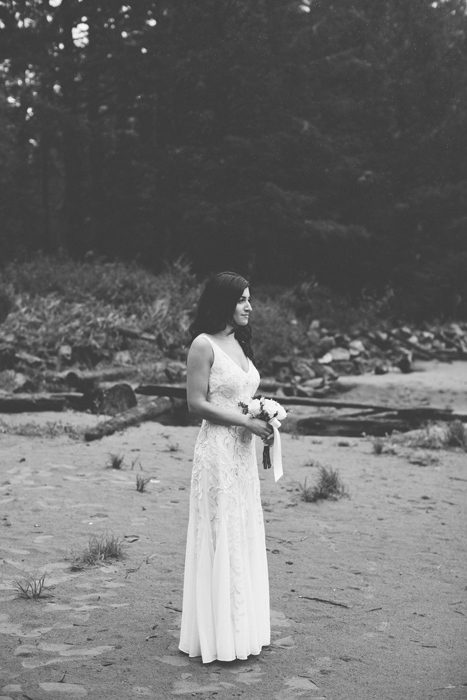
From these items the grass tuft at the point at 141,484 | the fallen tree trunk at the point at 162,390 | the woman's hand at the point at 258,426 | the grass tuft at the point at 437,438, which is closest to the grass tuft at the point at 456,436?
the grass tuft at the point at 437,438

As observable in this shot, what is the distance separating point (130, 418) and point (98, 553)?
5554mm

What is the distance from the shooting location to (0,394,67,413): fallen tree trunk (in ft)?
38.8

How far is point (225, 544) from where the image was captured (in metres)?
4.11

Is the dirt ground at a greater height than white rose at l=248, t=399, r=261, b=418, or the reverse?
white rose at l=248, t=399, r=261, b=418

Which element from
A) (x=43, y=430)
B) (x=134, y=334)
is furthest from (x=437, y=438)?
(x=134, y=334)

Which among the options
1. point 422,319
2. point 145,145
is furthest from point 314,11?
point 422,319

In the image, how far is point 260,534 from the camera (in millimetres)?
4305

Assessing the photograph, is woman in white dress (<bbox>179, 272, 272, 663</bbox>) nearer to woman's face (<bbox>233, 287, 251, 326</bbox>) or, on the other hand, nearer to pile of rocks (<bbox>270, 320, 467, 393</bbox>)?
woman's face (<bbox>233, 287, 251, 326</bbox>)

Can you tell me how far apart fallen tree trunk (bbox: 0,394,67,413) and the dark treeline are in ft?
39.1

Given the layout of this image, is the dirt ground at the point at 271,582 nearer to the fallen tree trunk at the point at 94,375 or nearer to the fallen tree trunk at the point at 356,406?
the fallen tree trunk at the point at 356,406

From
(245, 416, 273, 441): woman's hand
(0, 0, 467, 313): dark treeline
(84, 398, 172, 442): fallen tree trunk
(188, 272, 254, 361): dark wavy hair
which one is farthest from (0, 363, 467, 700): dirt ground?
(0, 0, 467, 313): dark treeline

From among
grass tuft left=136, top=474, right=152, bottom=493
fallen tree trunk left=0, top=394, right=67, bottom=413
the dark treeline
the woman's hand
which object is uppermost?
the dark treeline

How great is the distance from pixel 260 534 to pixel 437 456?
6.09m

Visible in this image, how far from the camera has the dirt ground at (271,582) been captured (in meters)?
3.91
